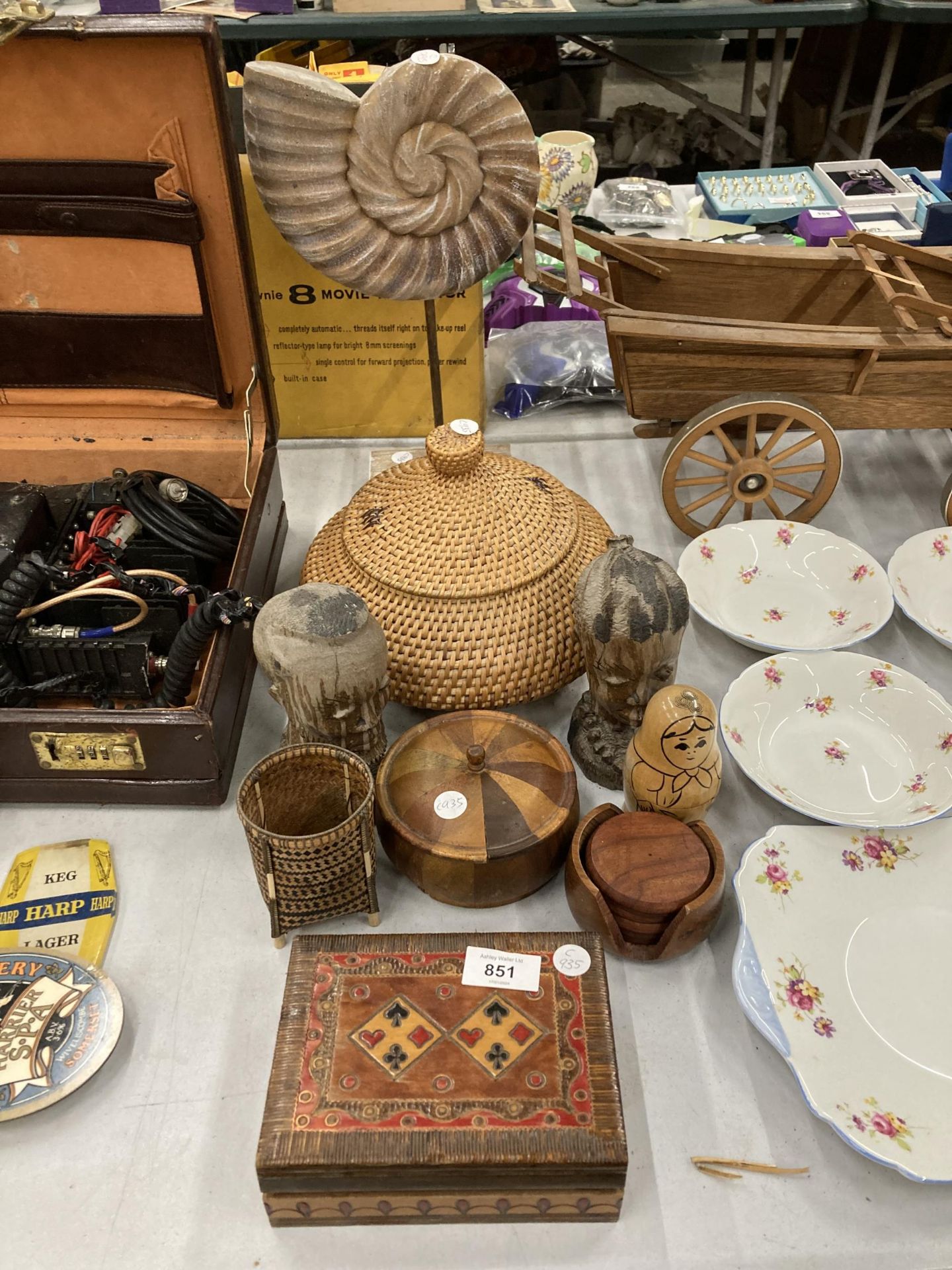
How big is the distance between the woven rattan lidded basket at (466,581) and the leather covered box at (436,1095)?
0.41m

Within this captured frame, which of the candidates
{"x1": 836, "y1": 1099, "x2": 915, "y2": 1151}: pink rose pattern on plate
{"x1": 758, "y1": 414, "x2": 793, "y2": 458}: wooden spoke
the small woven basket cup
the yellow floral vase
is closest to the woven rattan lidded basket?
the small woven basket cup

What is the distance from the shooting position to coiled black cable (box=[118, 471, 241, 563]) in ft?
5.16

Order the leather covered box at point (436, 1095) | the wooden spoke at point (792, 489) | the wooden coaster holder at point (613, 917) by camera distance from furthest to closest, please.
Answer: the wooden spoke at point (792, 489), the wooden coaster holder at point (613, 917), the leather covered box at point (436, 1095)

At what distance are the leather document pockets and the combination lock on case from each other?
699mm

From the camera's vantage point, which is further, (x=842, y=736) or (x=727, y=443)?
(x=727, y=443)

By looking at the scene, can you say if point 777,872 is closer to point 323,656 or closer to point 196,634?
point 323,656

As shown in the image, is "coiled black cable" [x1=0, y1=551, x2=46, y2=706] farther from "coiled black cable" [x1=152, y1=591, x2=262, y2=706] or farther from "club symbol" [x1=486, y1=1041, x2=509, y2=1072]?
"club symbol" [x1=486, y1=1041, x2=509, y2=1072]

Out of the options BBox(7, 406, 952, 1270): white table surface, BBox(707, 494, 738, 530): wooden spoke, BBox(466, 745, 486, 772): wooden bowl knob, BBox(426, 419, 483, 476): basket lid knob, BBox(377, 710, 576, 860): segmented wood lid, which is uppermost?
BBox(426, 419, 483, 476): basket lid knob

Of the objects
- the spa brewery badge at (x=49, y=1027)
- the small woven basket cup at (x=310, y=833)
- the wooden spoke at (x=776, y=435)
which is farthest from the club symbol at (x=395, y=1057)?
the wooden spoke at (x=776, y=435)

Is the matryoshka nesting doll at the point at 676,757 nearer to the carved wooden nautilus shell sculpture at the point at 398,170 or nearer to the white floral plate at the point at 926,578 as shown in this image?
the white floral plate at the point at 926,578

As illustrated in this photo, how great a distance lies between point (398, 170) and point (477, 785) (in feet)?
2.99

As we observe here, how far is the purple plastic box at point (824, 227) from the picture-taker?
8.39 ft

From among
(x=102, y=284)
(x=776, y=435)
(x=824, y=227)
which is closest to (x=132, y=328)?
(x=102, y=284)

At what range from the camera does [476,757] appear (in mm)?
1258
